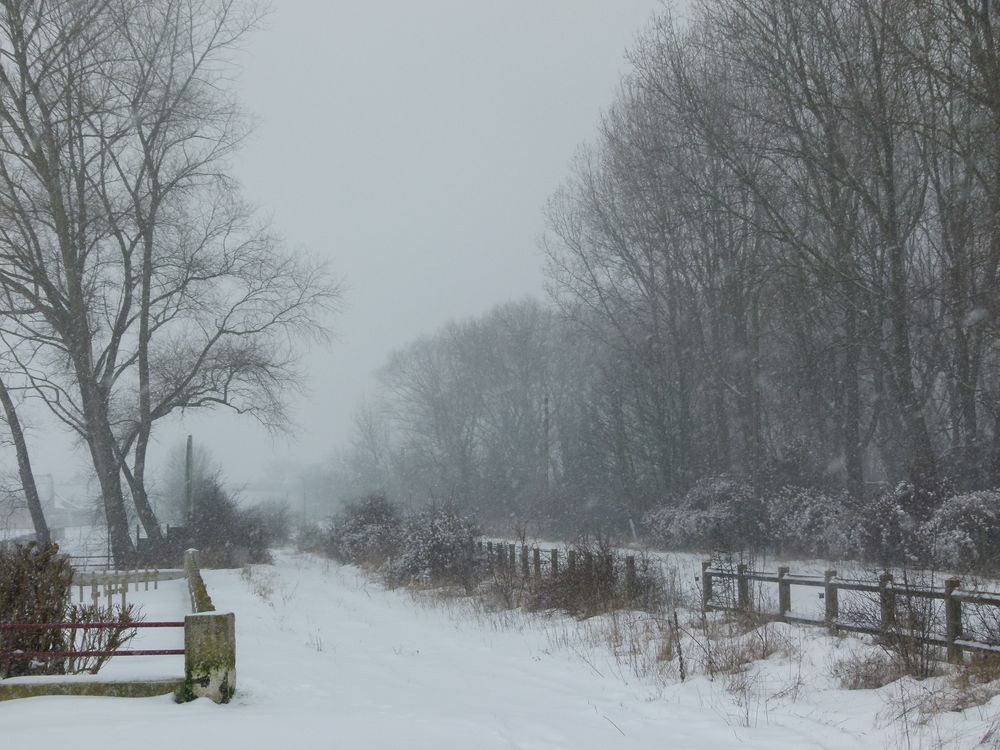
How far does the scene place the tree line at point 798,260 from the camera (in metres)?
21.8

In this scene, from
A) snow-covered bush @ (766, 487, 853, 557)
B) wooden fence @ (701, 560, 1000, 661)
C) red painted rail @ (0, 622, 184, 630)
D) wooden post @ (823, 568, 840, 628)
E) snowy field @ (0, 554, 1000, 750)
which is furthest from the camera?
snow-covered bush @ (766, 487, 853, 557)

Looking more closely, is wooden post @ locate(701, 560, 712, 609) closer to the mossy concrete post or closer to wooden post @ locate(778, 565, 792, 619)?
wooden post @ locate(778, 565, 792, 619)

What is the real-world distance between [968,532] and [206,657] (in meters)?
17.0

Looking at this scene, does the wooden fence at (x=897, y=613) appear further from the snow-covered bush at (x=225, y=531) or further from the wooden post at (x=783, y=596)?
the snow-covered bush at (x=225, y=531)

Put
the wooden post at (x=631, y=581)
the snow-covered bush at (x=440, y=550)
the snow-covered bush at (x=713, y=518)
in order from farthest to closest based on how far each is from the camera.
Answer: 1. the snow-covered bush at (x=713, y=518)
2. the snow-covered bush at (x=440, y=550)
3. the wooden post at (x=631, y=581)

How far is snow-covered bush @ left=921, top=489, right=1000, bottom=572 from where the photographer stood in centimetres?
1898

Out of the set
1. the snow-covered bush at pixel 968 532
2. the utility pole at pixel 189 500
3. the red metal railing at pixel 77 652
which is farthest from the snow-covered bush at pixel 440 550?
the utility pole at pixel 189 500

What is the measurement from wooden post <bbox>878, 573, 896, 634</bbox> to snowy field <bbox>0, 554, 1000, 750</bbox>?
0.72m

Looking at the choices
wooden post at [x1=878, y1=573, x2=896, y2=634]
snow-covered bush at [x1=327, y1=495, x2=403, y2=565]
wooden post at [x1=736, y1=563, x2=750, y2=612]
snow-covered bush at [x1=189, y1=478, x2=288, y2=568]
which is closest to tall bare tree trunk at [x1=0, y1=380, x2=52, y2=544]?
snow-covered bush at [x1=189, y1=478, x2=288, y2=568]

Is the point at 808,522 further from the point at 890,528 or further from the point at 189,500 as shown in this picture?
the point at 189,500

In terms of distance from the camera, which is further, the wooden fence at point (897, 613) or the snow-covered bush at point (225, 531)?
the snow-covered bush at point (225, 531)

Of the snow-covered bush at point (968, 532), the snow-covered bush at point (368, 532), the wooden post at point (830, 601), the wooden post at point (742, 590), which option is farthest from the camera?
the snow-covered bush at point (368, 532)

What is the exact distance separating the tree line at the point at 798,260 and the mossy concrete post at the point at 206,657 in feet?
50.9

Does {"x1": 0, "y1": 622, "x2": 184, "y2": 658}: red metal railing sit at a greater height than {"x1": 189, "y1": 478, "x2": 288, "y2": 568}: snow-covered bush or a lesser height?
greater
